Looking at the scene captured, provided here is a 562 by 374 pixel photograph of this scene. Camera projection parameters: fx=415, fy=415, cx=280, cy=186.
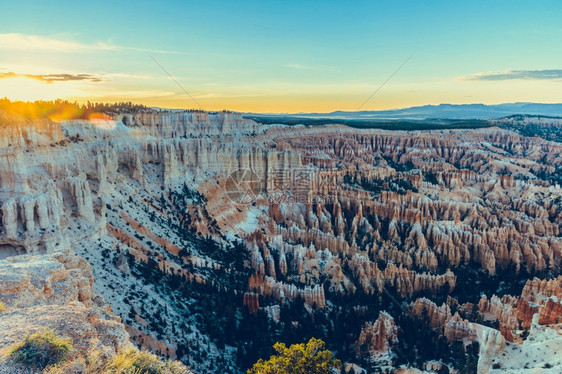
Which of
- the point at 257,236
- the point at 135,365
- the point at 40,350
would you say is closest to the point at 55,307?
the point at 40,350

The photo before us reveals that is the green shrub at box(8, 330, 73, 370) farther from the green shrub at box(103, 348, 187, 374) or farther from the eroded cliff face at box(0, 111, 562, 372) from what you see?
the eroded cliff face at box(0, 111, 562, 372)

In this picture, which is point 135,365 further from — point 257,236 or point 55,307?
point 257,236

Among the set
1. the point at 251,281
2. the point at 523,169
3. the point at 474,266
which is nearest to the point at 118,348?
the point at 251,281

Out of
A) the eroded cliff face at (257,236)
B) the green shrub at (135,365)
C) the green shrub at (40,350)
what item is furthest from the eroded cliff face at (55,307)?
the eroded cliff face at (257,236)

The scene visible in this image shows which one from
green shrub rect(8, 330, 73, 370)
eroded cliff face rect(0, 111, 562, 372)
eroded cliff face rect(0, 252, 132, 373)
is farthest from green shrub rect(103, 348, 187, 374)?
eroded cliff face rect(0, 111, 562, 372)

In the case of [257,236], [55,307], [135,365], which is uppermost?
[55,307]

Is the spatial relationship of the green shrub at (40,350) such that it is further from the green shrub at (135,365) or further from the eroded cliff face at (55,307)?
the green shrub at (135,365)

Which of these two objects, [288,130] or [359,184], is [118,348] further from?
[288,130]
